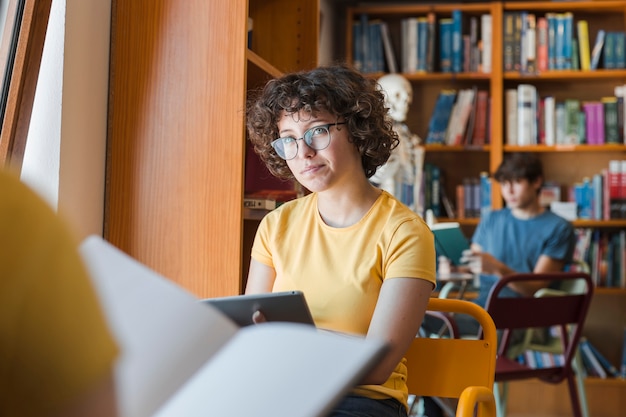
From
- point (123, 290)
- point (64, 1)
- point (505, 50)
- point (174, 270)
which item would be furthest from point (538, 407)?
point (123, 290)

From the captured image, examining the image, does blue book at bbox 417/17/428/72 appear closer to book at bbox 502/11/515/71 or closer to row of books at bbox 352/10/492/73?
row of books at bbox 352/10/492/73

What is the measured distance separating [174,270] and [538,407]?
3.21 metres

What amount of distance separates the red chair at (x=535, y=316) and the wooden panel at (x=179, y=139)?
4.20 feet

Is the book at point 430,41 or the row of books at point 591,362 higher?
the book at point 430,41

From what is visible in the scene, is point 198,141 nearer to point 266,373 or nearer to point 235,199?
point 235,199

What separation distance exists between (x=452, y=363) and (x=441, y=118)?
138 inches

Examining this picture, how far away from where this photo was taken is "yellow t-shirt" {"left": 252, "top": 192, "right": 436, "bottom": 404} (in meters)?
1.58

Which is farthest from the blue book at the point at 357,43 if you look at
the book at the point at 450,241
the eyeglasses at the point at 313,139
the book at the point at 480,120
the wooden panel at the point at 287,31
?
the eyeglasses at the point at 313,139

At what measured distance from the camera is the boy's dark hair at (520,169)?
4.07m

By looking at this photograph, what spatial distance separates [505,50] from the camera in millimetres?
4969

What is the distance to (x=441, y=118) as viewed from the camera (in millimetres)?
5051

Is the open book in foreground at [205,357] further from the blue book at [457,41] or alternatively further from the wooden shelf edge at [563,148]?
the blue book at [457,41]

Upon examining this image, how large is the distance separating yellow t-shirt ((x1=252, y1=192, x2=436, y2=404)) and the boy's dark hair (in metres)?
2.49

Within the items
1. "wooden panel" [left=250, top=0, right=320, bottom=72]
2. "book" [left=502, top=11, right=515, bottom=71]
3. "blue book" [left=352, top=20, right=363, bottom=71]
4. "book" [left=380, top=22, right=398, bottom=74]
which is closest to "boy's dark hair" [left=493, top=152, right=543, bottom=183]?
"book" [left=502, top=11, right=515, bottom=71]
